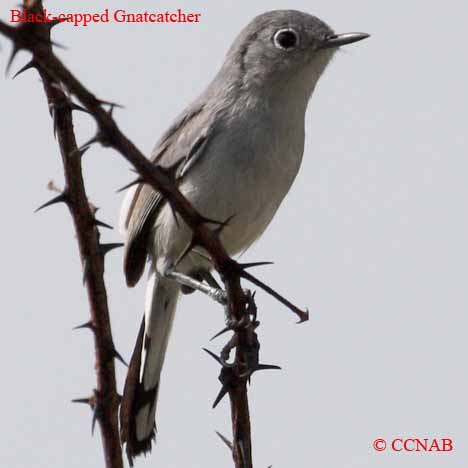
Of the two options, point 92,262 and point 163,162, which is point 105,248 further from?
point 163,162

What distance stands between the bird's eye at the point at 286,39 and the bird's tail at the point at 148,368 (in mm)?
1662

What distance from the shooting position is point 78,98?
2.02m

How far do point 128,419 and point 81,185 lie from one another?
261 cm

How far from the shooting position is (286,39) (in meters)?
5.74

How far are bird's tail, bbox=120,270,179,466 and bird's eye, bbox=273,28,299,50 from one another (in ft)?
5.45

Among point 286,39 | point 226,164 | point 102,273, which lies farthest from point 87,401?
point 286,39

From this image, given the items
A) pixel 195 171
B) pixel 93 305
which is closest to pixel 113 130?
pixel 93 305

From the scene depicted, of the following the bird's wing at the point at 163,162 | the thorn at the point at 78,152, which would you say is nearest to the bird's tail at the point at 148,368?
the bird's wing at the point at 163,162

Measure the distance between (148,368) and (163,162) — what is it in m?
1.28

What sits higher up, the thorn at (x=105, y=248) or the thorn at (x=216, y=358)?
the thorn at (x=105, y=248)

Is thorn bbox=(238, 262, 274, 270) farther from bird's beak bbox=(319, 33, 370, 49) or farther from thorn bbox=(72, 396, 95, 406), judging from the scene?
bird's beak bbox=(319, 33, 370, 49)

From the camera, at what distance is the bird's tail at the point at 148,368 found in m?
4.98

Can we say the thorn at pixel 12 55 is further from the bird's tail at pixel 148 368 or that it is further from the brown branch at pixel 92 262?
the bird's tail at pixel 148 368

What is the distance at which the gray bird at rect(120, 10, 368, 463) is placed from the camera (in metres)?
5.13
